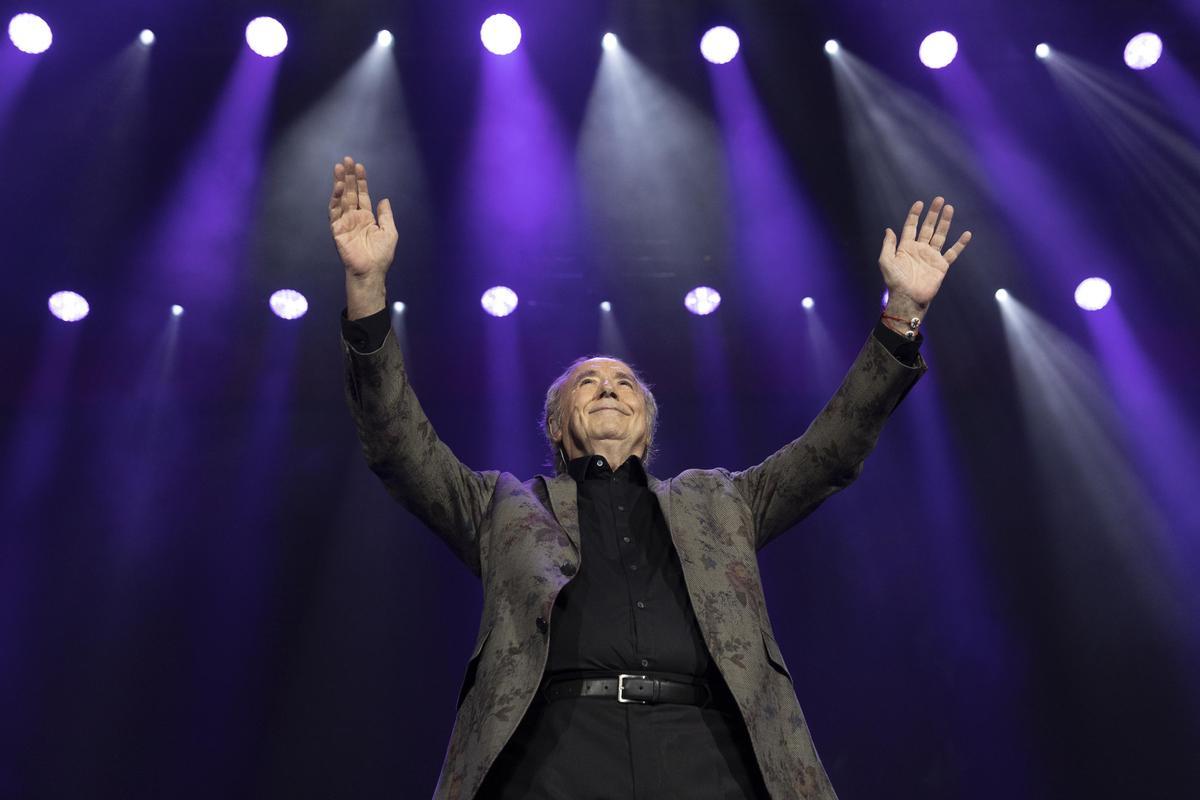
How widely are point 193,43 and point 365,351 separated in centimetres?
304

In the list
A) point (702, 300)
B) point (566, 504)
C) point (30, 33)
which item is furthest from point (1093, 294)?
point (30, 33)

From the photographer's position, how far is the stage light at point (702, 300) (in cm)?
497

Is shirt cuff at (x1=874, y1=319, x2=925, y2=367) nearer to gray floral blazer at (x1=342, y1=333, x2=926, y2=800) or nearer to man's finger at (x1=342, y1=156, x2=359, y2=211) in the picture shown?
gray floral blazer at (x1=342, y1=333, x2=926, y2=800)

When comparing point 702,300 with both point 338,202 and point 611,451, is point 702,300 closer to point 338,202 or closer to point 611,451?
point 611,451

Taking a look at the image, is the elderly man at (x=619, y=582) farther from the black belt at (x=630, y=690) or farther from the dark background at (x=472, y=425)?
the dark background at (x=472, y=425)

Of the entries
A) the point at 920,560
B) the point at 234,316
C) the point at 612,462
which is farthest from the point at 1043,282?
the point at 234,316

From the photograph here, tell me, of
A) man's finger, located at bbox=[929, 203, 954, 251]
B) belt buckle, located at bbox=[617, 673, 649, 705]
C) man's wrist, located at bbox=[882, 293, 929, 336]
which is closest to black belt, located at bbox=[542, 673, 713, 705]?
belt buckle, located at bbox=[617, 673, 649, 705]

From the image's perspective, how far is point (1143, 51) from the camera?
414cm

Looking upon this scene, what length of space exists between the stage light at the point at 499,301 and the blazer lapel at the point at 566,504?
9.68 ft

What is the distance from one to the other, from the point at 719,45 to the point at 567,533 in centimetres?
302

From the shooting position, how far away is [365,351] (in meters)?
1.73

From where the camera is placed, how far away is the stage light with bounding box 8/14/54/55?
13.1 ft

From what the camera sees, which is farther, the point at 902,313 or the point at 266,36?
the point at 266,36

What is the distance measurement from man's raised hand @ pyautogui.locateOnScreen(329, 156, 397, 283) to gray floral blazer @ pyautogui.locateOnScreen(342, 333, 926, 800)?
0.49 ft
